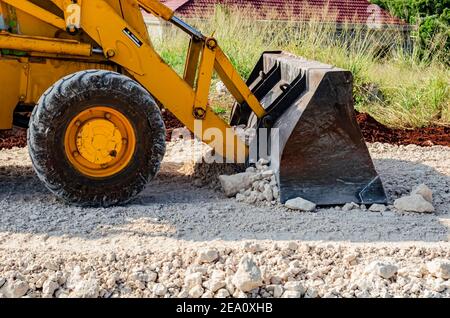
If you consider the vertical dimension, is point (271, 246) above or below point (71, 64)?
below

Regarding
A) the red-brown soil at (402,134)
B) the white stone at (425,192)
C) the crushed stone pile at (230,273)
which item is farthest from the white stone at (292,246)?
the red-brown soil at (402,134)

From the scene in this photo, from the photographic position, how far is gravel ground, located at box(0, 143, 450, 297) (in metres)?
3.92

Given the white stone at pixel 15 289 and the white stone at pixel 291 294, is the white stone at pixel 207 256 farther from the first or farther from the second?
the white stone at pixel 15 289

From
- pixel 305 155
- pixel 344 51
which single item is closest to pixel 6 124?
pixel 305 155

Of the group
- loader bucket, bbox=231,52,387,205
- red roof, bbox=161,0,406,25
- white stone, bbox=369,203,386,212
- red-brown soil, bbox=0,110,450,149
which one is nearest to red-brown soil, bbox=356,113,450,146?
red-brown soil, bbox=0,110,450,149

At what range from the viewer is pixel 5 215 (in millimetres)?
5031

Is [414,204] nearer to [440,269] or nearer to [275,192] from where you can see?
[275,192]

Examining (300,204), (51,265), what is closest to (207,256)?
(51,265)

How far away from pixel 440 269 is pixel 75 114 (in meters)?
2.52

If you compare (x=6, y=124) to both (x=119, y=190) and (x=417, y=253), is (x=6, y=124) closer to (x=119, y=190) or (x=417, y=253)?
(x=119, y=190)

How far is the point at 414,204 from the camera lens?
5.42m

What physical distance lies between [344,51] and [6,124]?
696 cm

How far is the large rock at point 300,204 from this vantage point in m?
5.35

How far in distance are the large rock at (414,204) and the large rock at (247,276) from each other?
1844 mm
